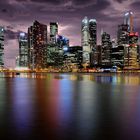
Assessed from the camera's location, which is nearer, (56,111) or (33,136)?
(33,136)

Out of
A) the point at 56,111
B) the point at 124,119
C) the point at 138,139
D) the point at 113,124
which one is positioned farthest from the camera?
the point at 56,111

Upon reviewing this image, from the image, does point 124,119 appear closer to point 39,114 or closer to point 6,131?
point 39,114

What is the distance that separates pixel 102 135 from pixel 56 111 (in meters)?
10.3

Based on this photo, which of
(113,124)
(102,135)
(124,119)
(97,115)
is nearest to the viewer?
(102,135)

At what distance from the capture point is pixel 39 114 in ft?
90.3

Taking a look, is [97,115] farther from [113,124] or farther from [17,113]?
[17,113]

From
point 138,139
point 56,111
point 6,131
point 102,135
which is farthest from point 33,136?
point 56,111

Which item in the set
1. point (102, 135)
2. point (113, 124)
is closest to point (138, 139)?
point (102, 135)

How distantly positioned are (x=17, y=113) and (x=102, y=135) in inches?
424

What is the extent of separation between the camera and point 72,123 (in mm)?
23469

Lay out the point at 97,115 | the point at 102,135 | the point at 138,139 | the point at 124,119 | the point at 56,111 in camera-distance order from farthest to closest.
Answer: the point at 56,111, the point at 97,115, the point at 124,119, the point at 102,135, the point at 138,139

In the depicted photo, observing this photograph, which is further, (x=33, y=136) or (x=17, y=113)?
(x=17, y=113)

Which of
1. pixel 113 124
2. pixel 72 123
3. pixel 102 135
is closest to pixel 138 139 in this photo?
pixel 102 135

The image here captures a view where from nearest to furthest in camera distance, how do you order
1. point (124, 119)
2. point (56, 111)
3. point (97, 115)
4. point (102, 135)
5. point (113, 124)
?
1. point (102, 135)
2. point (113, 124)
3. point (124, 119)
4. point (97, 115)
5. point (56, 111)
